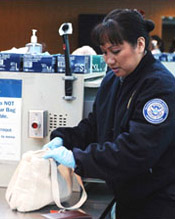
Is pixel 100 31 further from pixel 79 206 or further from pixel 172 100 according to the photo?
pixel 79 206

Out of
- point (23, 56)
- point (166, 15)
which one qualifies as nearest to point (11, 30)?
point (166, 15)

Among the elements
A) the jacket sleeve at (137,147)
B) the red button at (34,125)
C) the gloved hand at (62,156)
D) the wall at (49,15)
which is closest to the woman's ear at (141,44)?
the jacket sleeve at (137,147)

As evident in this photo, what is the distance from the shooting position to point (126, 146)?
4.75 feet

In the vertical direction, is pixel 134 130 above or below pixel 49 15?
below

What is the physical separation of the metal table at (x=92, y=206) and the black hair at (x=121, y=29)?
2.13 ft

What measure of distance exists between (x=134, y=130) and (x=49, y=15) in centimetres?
861

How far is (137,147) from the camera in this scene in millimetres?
1434

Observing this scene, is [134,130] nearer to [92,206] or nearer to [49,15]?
[92,206]

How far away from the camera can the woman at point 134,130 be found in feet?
4.75

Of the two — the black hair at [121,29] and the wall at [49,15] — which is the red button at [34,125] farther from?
the wall at [49,15]

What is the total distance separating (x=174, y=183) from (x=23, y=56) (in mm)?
826

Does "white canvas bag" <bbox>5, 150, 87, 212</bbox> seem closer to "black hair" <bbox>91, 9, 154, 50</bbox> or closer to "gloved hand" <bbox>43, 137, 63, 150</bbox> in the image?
"gloved hand" <bbox>43, 137, 63, 150</bbox>

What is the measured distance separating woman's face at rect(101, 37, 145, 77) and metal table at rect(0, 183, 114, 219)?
0.54m

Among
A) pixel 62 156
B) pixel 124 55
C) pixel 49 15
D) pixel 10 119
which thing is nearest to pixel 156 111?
pixel 124 55
